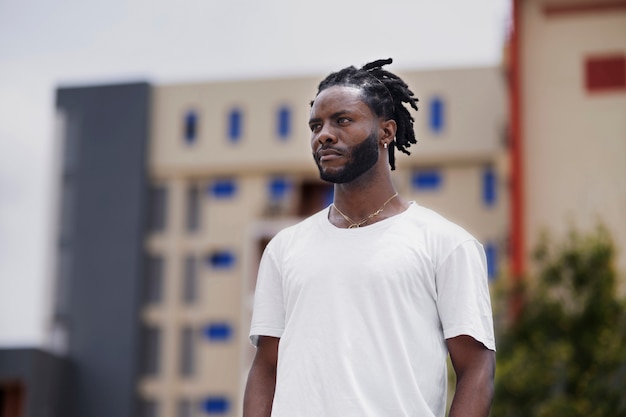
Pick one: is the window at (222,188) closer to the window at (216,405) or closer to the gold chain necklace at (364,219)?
the window at (216,405)

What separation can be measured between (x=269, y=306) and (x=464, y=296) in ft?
2.02

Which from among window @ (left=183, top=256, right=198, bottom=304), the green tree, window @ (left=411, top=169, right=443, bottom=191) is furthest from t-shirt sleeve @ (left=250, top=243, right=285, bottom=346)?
window @ (left=183, top=256, right=198, bottom=304)

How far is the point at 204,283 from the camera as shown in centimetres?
3675

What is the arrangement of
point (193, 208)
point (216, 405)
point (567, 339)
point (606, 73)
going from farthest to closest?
point (193, 208)
point (216, 405)
point (606, 73)
point (567, 339)

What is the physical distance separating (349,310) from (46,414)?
34387 mm

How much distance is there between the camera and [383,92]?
12.1ft

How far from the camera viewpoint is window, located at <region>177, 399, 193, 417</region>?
120 feet

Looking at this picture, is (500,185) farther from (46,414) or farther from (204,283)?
(46,414)

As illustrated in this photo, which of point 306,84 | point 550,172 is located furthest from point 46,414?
point 550,172

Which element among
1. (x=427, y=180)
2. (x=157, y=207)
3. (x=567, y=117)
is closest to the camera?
(x=567, y=117)

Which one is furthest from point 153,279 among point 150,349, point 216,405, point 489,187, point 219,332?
point 489,187

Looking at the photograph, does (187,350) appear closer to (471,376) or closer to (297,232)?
(297,232)

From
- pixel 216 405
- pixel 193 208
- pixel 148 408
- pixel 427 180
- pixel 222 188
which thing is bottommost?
pixel 148 408

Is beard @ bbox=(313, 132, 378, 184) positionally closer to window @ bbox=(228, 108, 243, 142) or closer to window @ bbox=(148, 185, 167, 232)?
window @ bbox=(228, 108, 243, 142)
